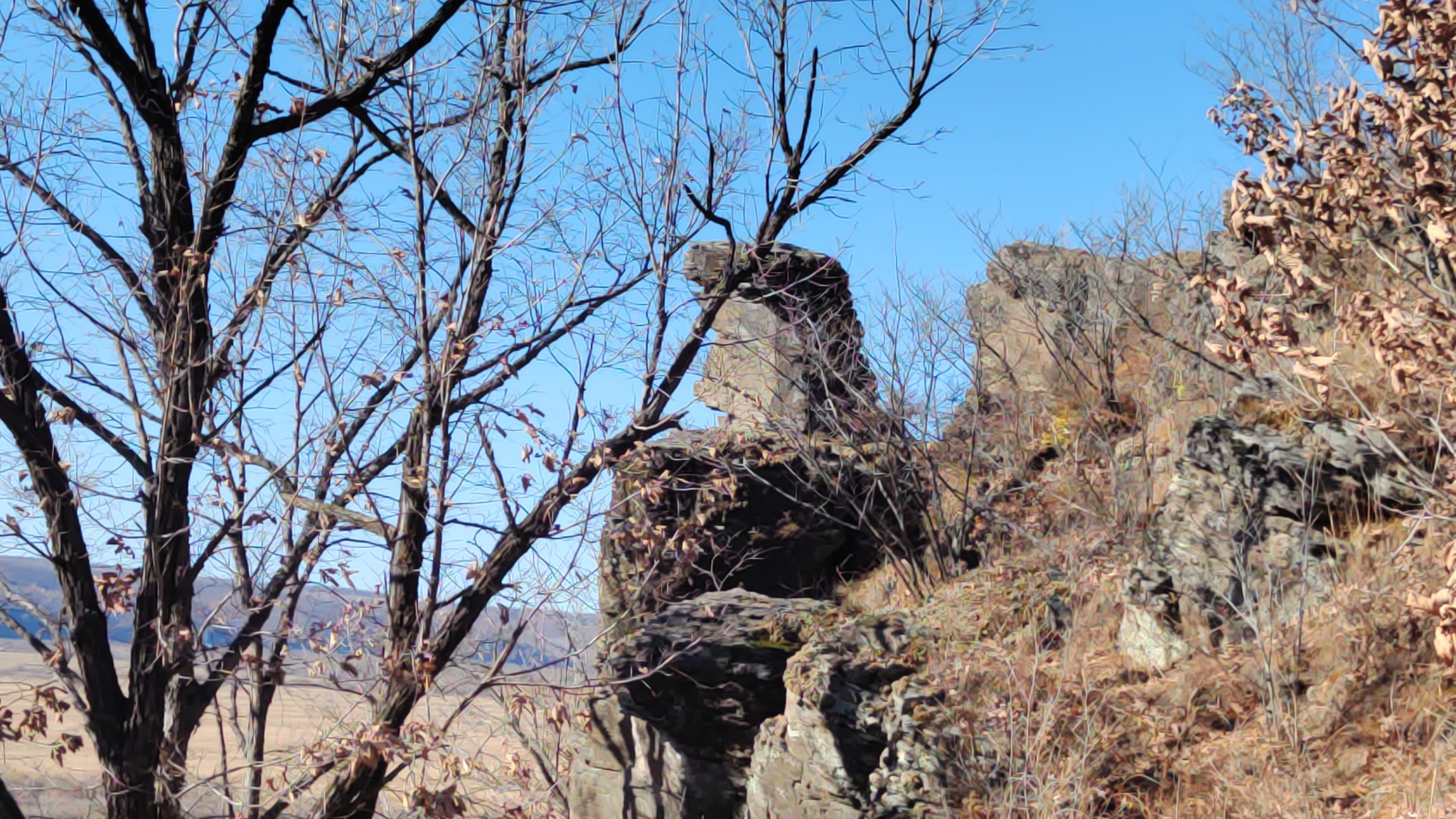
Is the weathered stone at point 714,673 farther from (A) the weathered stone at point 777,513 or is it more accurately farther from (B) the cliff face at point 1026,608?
(A) the weathered stone at point 777,513

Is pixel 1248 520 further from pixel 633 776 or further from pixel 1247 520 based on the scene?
pixel 633 776

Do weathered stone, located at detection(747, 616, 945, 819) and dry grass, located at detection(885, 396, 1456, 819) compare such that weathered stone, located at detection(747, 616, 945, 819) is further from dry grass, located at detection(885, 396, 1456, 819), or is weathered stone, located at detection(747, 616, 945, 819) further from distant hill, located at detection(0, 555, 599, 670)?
distant hill, located at detection(0, 555, 599, 670)

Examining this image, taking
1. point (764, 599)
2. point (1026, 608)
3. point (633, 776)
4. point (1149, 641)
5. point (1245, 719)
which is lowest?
point (633, 776)

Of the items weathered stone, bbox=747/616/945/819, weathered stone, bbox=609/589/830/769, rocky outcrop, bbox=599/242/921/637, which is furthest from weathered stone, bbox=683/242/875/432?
weathered stone, bbox=747/616/945/819

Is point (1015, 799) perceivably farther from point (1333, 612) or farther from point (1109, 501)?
point (1109, 501)

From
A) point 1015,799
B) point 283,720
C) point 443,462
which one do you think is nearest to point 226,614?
point 283,720

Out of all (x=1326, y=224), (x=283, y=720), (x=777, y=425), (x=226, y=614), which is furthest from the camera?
(x=777, y=425)

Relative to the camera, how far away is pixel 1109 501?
11.0m

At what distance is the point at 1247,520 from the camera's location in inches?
313

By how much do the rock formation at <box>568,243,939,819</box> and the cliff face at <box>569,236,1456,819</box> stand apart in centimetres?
3

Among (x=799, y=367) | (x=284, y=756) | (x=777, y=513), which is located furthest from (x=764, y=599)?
(x=284, y=756)

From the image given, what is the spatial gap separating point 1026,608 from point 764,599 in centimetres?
220

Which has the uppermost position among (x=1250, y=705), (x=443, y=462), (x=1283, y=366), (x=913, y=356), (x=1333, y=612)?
(x=913, y=356)

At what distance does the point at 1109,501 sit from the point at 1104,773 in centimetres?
414
